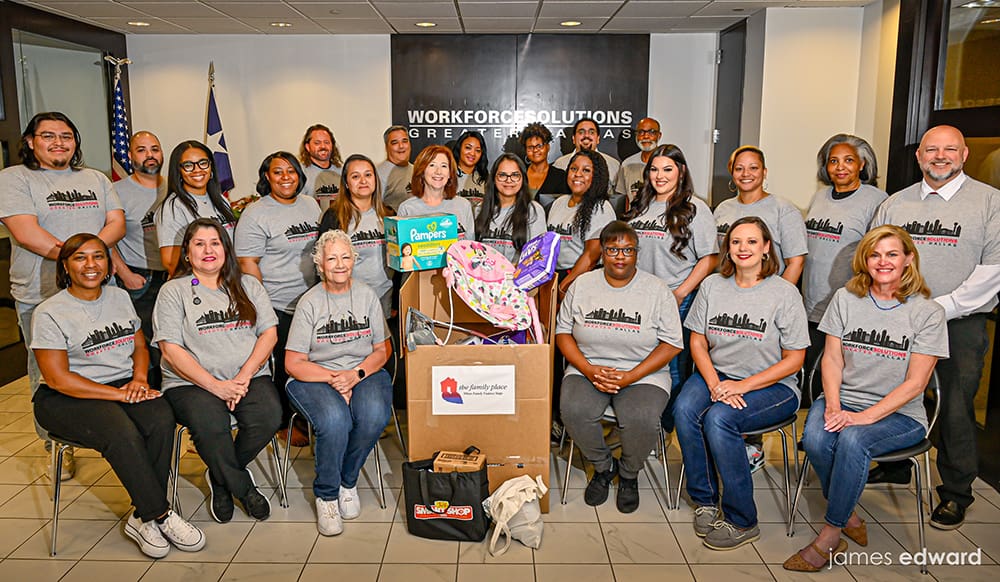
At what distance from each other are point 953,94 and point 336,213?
11.7ft

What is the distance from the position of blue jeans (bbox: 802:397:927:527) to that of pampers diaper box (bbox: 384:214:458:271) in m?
1.86

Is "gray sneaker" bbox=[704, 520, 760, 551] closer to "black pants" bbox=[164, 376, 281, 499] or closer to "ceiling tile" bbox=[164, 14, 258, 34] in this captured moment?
"black pants" bbox=[164, 376, 281, 499]

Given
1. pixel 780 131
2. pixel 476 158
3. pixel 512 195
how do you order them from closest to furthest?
pixel 512 195, pixel 476 158, pixel 780 131

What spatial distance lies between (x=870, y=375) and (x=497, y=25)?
4815 mm

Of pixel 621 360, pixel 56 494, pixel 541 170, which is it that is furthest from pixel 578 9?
pixel 56 494

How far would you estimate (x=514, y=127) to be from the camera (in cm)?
751

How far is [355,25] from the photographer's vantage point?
673 centimetres

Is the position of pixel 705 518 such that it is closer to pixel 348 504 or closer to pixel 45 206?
pixel 348 504

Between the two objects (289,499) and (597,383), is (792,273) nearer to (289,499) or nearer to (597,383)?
(597,383)

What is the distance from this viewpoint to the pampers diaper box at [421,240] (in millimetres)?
3670

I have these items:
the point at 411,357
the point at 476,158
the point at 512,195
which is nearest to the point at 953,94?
the point at 512,195

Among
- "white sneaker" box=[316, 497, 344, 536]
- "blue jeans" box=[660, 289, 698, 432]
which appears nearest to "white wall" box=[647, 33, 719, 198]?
"blue jeans" box=[660, 289, 698, 432]

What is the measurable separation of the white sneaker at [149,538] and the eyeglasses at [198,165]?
1687mm

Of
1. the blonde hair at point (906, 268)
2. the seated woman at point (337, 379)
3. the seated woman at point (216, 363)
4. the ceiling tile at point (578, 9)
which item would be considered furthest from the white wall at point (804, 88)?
the seated woman at point (216, 363)
